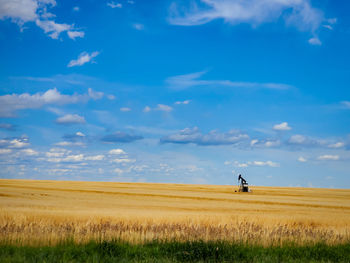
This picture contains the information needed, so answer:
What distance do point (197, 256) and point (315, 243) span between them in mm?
6099

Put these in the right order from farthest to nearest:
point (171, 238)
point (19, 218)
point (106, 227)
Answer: point (19, 218), point (106, 227), point (171, 238)

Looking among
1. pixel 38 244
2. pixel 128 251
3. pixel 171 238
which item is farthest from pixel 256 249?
pixel 38 244

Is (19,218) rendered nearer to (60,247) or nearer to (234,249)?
(60,247)

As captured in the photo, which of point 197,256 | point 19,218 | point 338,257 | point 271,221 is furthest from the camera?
point 271,221

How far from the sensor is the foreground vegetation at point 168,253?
1171cm

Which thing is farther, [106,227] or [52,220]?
[52,220]

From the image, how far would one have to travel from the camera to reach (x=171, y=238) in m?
15.6

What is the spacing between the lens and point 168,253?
12930 millimetres

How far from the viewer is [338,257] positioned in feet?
44.3

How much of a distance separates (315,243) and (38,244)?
36.0 ft

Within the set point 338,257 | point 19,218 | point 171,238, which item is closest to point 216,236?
point 171,238

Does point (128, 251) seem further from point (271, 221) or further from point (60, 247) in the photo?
point (271, 221)

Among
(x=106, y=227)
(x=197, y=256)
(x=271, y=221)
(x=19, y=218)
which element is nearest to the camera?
(x=197, y=256)

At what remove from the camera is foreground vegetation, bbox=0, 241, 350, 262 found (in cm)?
1171
